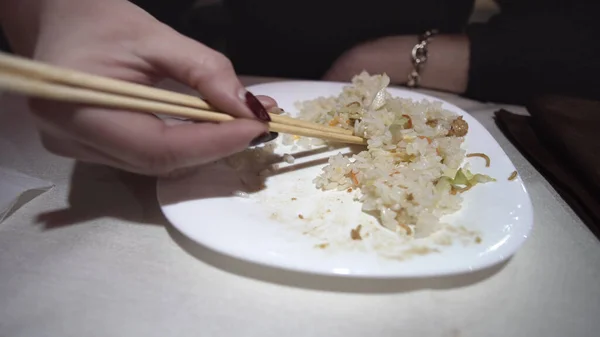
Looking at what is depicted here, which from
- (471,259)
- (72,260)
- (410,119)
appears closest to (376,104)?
(410,119)

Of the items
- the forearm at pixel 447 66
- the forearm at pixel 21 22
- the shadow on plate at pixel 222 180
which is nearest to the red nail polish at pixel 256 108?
the shadow on plate at pixel 222 180

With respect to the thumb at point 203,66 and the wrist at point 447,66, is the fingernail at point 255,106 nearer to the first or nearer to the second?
the thumb at point 203,66

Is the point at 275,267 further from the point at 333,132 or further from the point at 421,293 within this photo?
the point at 333,132

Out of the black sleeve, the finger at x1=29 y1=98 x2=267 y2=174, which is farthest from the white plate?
the black sleeve

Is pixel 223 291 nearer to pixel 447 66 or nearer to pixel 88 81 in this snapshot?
pixel 88 81

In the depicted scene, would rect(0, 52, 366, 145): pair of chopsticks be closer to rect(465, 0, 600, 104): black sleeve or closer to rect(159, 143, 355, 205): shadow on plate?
rect(159, 143, 355, 205): shadow on plate

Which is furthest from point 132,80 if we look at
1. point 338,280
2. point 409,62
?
point 409,62
